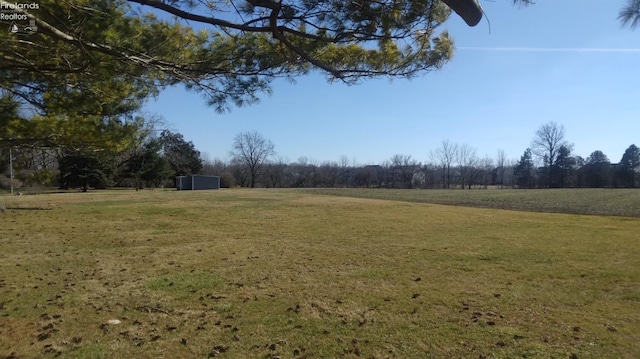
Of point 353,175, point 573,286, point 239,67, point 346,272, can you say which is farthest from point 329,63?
point 353,175

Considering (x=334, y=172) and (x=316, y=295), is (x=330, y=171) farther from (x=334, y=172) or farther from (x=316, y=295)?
(x=316, y=295)

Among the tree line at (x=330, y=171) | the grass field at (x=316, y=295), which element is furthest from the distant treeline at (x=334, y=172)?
the grass field at (x=316, y=295)

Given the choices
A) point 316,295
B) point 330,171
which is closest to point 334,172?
point 330,171

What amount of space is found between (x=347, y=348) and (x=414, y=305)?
136 cm

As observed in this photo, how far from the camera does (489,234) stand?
10125 millimetres

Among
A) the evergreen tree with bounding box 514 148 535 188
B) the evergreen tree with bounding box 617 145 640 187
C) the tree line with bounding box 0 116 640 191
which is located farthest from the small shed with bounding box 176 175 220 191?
the evergreen tree with bounding box 617 145 640 187

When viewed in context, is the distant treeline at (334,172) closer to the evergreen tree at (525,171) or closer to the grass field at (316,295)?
the evergreen tree at (525,171)

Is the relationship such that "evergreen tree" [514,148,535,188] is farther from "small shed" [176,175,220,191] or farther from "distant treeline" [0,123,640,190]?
"small shed" [176,175,220,191]

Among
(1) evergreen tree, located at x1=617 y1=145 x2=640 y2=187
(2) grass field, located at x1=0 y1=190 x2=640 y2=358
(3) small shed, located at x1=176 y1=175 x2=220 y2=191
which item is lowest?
(2) grass field, located at x1=0 y1=190 x2=640 y2=358

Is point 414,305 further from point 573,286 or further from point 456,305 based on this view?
point 573,286

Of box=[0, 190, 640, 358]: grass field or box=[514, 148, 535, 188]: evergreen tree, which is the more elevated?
box=[514, 148, 535, 188]: evergreen tree

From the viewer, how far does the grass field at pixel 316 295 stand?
3.31m

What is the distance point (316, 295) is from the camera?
4.74 m

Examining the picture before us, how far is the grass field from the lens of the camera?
3314 mm
